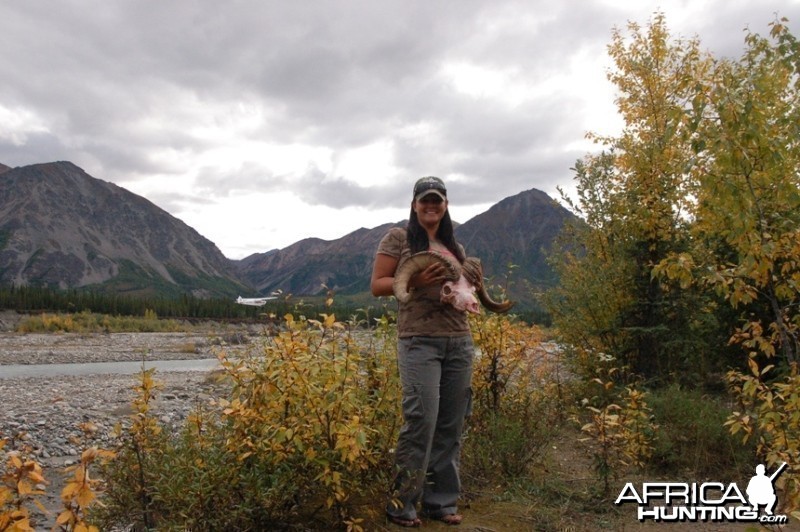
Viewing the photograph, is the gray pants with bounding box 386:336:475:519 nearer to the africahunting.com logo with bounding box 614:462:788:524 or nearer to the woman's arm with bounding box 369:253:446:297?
the woman's arm with bounding box 369:253:446:297

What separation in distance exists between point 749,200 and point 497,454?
9.49 ft

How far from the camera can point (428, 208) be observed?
162 inches

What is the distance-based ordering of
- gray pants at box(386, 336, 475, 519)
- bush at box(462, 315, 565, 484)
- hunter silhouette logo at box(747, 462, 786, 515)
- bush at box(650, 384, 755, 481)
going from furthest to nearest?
bush at box(650, 384, 755, 481)
bush at box(462, 315, 565, 484)
gray pants at box(386, 336, 475, 519)
hunter silhouette logo at box(747, 462, 786, 515)

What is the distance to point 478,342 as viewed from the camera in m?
5.66

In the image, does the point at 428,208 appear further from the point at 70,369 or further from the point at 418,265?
the point at 70,369

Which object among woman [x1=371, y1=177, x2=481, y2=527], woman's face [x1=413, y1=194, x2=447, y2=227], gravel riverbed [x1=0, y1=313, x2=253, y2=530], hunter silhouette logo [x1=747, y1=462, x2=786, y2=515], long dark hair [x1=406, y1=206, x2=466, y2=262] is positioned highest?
woman's face [x1=413, y1=194, x2=447, y2=227]

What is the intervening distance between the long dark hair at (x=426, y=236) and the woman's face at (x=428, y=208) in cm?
5

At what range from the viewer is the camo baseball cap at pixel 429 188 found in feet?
13.3

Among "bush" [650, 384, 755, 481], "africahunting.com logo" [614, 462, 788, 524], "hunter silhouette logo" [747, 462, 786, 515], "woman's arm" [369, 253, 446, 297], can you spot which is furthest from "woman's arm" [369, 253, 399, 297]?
"bush" [650, 384, 755, 481]

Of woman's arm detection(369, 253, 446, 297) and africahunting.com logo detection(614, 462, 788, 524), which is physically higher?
woman's arm detection(369, 253, 446, 297)

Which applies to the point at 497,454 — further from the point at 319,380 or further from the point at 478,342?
the point at 319,380

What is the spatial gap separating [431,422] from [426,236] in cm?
128

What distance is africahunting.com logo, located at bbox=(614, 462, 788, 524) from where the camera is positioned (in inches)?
147

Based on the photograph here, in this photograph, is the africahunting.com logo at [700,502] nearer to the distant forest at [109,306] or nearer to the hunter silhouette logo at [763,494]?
the hunter silhouette logo at [763,494]
